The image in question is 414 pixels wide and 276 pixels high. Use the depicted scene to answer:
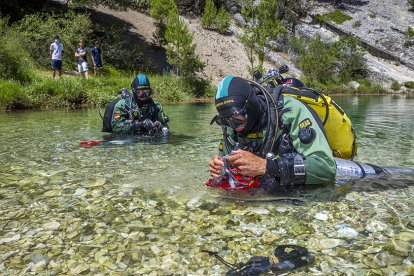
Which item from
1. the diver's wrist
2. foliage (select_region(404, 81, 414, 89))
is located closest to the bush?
the diver's wrist

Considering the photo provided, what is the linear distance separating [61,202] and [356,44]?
60403 millimetres

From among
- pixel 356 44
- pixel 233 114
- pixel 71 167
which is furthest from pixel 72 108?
pixel 356 44

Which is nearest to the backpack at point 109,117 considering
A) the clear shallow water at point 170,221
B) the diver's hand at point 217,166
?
the clear shallow water at point 170,221

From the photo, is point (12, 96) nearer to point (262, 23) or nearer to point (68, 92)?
point (68, 92)

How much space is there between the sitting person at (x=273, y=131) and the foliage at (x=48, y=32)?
86.4ft

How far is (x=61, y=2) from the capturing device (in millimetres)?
37406

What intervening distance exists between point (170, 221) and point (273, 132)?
59.7 inches

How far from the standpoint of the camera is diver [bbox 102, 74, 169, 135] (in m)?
9.23

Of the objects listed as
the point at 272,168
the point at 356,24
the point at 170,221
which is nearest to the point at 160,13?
the point at 356,24

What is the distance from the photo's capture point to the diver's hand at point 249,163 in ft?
13.5

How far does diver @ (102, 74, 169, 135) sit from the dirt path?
2957cm

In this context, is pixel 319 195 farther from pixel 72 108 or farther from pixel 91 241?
pixel 72 108

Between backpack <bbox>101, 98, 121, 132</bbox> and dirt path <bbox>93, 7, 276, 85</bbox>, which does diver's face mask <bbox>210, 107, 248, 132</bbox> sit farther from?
dirt path <bbox>93, 7, 276, 85</bbox>

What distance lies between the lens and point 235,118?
4090 millimetres
